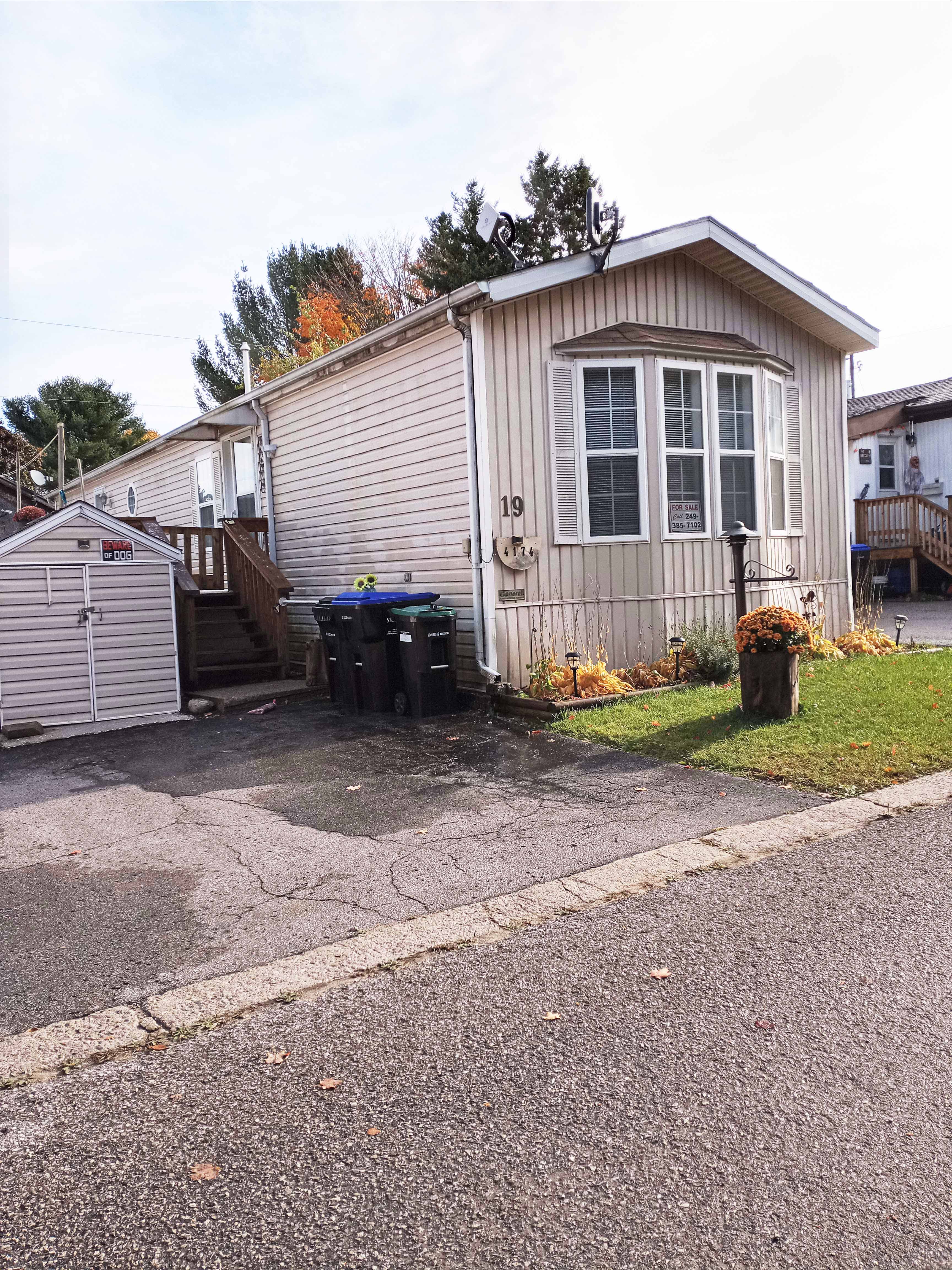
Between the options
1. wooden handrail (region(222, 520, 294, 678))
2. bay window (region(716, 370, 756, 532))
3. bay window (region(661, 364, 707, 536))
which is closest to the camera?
bay window (region(661, 364, 707, 536))

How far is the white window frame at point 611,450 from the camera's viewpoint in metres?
9.80

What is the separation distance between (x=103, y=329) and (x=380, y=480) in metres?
31.1

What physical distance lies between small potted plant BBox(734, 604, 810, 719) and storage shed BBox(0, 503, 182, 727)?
A: 248 inches

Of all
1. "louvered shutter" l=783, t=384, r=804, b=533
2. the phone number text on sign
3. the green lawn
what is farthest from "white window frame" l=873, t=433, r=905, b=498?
the green lawn

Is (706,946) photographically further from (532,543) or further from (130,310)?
(130,310)

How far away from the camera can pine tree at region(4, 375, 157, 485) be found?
36.9 meters

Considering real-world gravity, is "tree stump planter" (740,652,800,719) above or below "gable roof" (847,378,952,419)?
below

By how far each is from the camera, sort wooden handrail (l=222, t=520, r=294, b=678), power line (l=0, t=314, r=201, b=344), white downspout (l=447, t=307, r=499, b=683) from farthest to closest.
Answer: power line (l=0, t=314, r=201, b=344) → wooden handrail (l=222, t=520, r=294, b=678) → white downspout (l=447, t=307, r=499, b=683)

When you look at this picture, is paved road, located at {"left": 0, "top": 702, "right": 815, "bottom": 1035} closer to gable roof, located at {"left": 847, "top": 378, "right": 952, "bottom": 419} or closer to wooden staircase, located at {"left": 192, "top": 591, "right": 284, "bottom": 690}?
wooden staircase, located at {"left": 192, "top": 591, "right": 284, "bottom": 690}

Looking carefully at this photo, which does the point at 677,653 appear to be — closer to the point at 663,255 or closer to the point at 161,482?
the point at 663,255

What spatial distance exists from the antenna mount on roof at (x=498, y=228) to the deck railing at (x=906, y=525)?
1654 centimetres

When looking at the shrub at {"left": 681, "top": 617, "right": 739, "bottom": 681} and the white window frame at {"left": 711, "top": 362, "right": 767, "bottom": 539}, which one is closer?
the shrub at {"left": 681, "top": 617, "right": 739, "bottom": 681}

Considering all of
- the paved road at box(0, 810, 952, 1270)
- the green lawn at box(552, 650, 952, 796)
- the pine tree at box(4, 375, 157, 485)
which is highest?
the pine tree at box(4, 375, 157, 485)

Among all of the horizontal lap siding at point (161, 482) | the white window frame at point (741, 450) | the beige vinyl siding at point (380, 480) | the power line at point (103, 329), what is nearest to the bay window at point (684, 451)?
the white window frame at point (741, 450)
